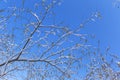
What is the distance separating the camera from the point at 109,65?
788cm

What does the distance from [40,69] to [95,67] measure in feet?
5.60

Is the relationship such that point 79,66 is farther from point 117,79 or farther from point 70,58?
point 117,79

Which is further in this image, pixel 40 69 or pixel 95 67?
pixel 95 67

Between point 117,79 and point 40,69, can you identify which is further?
point 40,69

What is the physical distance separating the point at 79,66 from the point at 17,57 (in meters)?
1.75

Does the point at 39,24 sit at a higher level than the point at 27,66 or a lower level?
higher

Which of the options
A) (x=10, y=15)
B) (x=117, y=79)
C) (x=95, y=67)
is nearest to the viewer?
(x=117, y=79)

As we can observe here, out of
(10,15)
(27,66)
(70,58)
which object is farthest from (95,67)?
(10,15)

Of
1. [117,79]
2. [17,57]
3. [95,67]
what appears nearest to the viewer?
[117,79]

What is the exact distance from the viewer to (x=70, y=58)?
7613 mm

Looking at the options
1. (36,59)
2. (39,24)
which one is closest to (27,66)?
(36,59)

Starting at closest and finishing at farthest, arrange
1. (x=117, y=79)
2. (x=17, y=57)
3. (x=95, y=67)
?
1. (x=117, y=79)
2. (x=17, y=57)
3. (x=95, y=67)

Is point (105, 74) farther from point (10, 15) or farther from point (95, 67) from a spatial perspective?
point (10, 15)

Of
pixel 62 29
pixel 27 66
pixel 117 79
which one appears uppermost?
pixel 62 29
